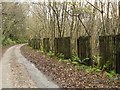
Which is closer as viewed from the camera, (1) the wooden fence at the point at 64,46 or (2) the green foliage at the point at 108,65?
(2) the green foliage at the point at 108,65

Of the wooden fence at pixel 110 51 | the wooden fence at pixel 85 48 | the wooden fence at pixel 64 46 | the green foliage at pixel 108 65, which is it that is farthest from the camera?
the wooden fence at pixel 64 46

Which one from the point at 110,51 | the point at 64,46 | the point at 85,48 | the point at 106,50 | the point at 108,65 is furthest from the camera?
the point at 64,46

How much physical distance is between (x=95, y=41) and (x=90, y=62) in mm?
6454

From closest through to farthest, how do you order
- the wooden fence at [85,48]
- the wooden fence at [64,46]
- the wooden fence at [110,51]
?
the wooden fence at [110,51] < the wooden fence at [85,48] < the wooden fence at [64,46]

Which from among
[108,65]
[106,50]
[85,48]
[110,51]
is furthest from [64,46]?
[110,51]

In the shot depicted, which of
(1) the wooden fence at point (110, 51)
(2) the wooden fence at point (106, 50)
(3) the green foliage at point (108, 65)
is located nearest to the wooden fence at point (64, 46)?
(2) the wooden fence at point (106, 50)

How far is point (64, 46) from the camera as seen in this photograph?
23.1 metres

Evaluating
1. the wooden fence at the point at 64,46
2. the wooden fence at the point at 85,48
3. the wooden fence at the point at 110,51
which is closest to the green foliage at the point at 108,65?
the wooden fence at the point at 110,51

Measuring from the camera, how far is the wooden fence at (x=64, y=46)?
21.7 m

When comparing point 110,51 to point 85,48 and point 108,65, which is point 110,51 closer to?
point 108,65

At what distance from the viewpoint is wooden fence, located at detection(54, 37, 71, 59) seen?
71.1 feet

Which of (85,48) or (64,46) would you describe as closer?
(85,48)

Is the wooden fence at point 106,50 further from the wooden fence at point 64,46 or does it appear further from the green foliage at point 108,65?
the wooden fence at point 64,46

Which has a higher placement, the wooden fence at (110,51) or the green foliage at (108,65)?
the wooden fence at (110,51)
